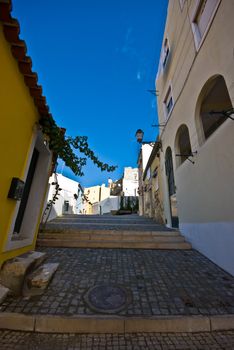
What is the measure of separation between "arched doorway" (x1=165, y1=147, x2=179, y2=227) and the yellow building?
5.08 meters

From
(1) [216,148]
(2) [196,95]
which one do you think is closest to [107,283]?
(1) [216,148]

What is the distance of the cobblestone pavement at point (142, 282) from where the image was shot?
215cm

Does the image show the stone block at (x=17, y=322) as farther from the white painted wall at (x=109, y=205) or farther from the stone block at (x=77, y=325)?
the white painted wall at (x=109, y=205)

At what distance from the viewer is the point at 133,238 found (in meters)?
5.01

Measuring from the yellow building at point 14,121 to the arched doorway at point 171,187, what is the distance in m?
5.08

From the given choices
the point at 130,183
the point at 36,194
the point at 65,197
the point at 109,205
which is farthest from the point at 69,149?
the point at 130,183

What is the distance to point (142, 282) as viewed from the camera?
2.84m

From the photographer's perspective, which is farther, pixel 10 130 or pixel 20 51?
pixel 10 130

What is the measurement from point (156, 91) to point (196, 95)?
5.32 m

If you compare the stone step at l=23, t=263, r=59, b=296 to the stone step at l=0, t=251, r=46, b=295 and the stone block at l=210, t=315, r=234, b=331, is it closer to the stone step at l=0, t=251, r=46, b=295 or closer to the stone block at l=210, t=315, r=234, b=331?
the stone step at l=0, t=251, r=46, b=295

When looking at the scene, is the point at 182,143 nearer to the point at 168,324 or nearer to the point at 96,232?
the point at 96,232

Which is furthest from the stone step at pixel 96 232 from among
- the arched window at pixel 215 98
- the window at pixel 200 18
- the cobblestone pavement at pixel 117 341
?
the window at pixel 200 18

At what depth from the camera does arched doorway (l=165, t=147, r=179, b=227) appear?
6.42 metres

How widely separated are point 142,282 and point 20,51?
4332 millimetres
